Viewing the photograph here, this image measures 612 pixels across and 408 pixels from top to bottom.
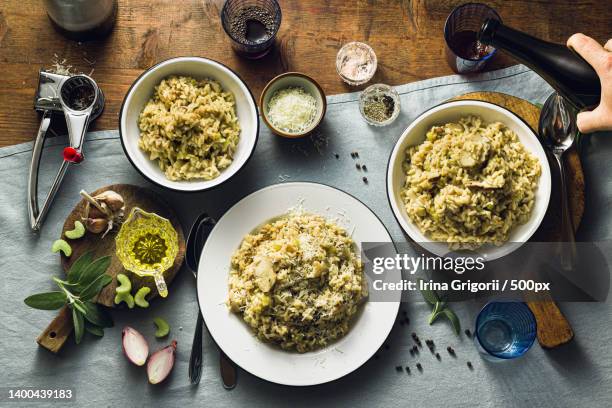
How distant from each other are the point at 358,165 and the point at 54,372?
1626 millimetres

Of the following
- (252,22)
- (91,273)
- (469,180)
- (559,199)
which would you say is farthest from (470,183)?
(91,273)

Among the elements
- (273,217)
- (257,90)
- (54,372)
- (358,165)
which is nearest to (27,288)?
(54,372)

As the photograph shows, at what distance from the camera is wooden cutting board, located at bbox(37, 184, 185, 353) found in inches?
105

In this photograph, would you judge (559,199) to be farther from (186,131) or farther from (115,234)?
(115,234)

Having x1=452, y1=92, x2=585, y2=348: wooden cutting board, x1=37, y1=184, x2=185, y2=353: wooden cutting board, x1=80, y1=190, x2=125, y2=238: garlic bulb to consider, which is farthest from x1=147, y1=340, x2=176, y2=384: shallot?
x1=452, y1=92, x2=585, y2=348: wooden cutting board

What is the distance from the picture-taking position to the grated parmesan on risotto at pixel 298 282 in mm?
2510

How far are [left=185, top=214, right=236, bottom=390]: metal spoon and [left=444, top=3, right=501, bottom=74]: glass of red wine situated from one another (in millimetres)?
1325

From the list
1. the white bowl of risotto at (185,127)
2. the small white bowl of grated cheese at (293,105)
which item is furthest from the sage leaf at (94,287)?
the small white bowl of grated cheese at (293,105)

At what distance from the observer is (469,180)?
2439 mm

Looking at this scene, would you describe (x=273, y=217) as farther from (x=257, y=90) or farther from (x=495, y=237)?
(x=495, y=237)

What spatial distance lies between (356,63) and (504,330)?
4.49 feet

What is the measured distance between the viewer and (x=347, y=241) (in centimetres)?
262

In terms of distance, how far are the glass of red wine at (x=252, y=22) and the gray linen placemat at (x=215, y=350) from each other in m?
0.62

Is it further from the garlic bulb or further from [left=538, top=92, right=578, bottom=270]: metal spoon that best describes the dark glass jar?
[left=538, top=92, right=578, bottom=270]: metal spoon
